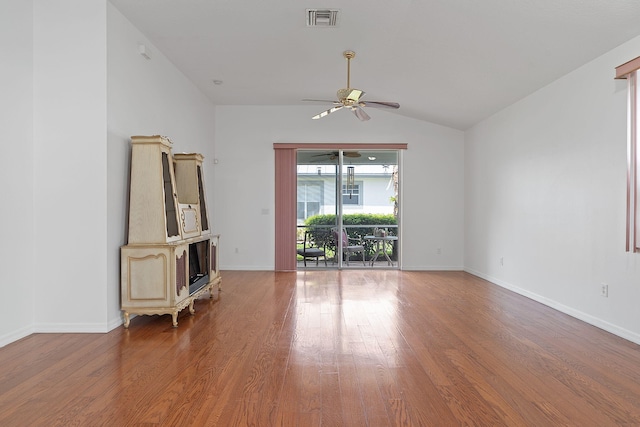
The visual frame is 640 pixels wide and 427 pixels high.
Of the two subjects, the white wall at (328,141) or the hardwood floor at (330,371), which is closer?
the hardwood floor at (330,371)

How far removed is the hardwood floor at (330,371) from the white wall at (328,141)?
3158mm

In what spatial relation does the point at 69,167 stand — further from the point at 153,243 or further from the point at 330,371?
the point at 330,371

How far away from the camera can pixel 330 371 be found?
9.36ft

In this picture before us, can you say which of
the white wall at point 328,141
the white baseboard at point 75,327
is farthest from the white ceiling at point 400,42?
the white baseboard at point 75,327

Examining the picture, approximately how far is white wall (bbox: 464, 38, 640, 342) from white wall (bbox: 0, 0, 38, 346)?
5032 mm

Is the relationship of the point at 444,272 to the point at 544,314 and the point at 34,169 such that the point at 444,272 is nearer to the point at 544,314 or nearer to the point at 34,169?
the point at 544,314

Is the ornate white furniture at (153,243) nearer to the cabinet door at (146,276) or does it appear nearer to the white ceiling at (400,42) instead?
the cabinet door at (146,276)

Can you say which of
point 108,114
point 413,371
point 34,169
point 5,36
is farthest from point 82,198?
point 413,371

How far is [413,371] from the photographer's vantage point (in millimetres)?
2861

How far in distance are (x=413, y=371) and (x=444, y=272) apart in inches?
199

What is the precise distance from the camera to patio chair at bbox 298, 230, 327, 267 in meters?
7.98

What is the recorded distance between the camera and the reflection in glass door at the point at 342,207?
7961 mm

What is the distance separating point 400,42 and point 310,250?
4.31 m

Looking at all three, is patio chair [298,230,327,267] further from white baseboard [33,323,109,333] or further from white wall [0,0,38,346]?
white wall [0,0,38,346]
